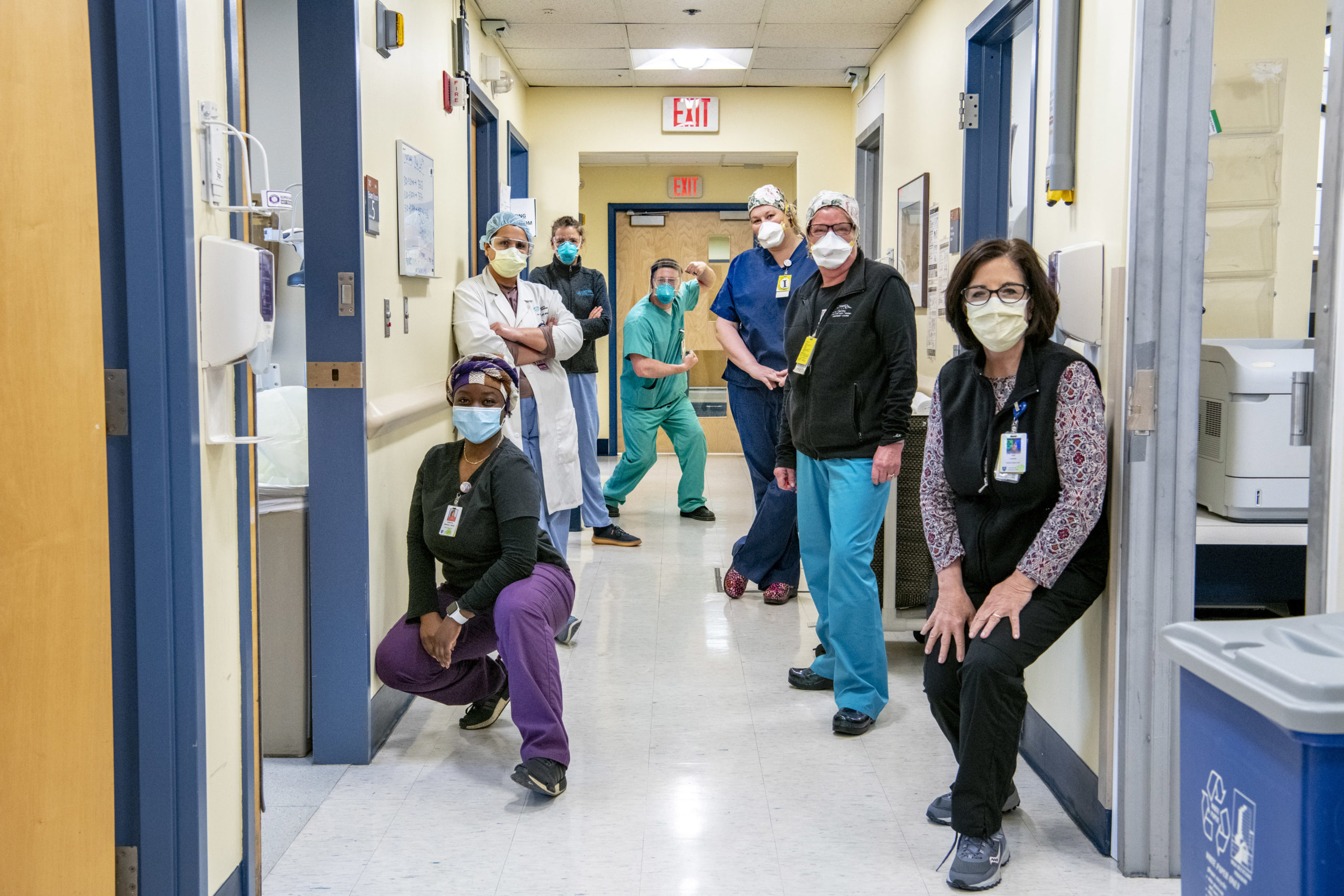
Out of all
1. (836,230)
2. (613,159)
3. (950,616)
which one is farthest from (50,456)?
(613,159)

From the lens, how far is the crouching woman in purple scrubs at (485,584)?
8.54 feet

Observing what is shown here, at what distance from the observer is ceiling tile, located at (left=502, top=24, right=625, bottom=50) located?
5613 mm

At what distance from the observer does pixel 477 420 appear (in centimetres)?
271

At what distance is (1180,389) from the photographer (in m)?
2.16

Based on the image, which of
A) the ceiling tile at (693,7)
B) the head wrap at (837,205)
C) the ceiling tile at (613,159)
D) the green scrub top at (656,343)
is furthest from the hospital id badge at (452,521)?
the ceiling tile at (613,159)

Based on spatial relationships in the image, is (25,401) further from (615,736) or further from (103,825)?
(615,736)

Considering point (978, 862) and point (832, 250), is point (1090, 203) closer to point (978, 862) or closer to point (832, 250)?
point (832, 250)

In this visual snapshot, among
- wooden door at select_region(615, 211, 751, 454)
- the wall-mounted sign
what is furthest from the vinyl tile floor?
wooden door at select_region(615, 211, 751, 454)

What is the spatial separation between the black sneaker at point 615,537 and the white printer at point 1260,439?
3.41m

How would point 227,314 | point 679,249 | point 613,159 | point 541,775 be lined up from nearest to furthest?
point 227,314, point 541,775, point 613,159, point 679,249

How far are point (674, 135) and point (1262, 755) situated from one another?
21.6 feet

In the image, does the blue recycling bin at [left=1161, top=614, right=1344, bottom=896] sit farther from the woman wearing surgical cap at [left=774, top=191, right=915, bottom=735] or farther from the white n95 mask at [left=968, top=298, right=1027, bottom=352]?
the woman wearing surgical cap at [left=774, top=191, right=915, bottom=735]

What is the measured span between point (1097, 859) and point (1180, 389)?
0.98m

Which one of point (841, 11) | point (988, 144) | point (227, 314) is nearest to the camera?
point (227, 314)
